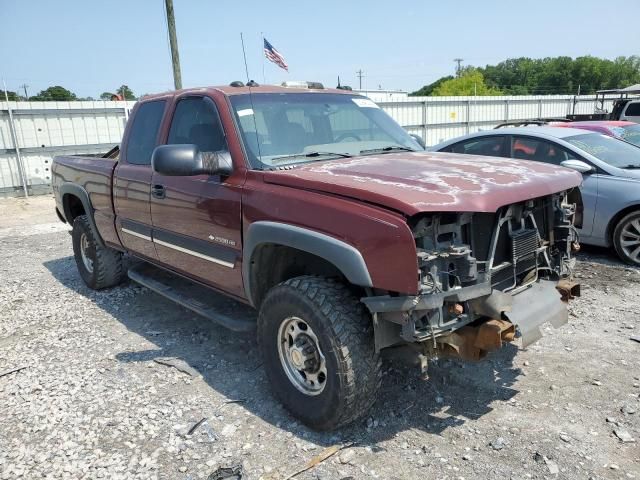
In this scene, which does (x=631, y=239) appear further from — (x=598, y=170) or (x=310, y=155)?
(x=310, y=155)

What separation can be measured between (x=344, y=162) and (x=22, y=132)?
41.7 feet

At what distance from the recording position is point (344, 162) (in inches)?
139

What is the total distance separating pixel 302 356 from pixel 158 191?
1.96 m

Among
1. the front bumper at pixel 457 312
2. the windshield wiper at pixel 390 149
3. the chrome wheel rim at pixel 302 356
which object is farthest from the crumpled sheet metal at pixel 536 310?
Answer: the windshield wiper at pixel 390 149

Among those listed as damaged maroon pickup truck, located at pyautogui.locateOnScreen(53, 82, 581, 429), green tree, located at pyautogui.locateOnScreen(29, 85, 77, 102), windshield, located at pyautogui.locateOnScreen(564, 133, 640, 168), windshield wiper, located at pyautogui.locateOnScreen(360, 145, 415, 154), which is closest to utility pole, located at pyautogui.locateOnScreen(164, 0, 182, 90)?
damaged maroon pickup truck, located at pyautogui.locateOnScreen(53, 82, 581, 429)

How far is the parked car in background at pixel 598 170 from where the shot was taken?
5977mm

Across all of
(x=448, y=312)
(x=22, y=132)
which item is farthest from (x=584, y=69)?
(x=448, y=312)

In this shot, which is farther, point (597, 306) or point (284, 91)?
point (597, 306)

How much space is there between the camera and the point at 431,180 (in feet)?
9.55

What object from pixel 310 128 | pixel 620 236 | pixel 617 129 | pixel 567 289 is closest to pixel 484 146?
pixel 620 236

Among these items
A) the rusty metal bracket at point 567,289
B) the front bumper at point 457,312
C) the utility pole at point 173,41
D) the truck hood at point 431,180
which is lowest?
the rusty metal bracket at point 567,289

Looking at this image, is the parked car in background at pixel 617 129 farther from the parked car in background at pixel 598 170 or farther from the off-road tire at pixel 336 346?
the off-road tire at pixel 336 346

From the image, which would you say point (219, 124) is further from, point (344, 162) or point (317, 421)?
point (317, 421)

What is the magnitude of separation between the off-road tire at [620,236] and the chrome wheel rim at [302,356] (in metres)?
4.57
